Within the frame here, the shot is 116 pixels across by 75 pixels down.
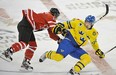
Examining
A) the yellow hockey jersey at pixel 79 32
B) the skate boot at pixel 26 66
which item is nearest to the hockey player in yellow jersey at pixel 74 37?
the yellow hockey jersey at pixel 79 32

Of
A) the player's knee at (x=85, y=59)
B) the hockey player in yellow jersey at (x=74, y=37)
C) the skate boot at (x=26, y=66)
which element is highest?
the hockey player in yellow jersey at (x=74, y=37)

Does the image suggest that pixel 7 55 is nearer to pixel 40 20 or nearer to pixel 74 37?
pixel 40 20

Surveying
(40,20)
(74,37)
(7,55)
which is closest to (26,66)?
(7,55)

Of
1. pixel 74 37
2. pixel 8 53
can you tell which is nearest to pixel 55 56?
pixel 74 37

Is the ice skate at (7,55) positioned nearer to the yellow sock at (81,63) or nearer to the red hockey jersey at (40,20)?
the red hockey jersey at (40,20)

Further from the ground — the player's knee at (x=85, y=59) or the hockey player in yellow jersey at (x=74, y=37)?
the hockey player in yellow jersey at (x=74, y=37)

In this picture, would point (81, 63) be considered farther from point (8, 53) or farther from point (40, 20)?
point (8, 53)

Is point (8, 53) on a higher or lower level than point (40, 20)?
lower

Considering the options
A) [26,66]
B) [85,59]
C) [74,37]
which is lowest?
[26,66]

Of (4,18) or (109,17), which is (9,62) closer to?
(4,18)

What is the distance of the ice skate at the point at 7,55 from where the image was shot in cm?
493

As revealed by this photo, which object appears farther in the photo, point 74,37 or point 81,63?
point 74,37

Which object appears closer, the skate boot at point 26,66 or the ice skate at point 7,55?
the ice skate at point 7,55

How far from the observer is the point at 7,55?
4.94m
